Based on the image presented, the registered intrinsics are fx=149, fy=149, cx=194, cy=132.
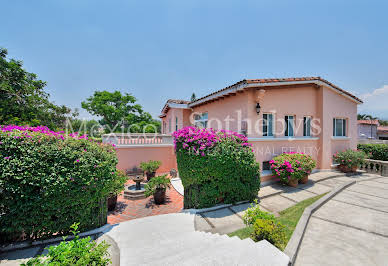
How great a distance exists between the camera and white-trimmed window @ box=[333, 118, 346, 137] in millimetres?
9809

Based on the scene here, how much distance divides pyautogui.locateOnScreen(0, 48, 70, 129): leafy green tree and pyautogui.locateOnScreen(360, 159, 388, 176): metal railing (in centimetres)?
2302

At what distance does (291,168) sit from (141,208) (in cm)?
723

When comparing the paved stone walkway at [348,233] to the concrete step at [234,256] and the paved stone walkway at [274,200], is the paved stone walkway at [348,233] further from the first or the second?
the concrete step at [234,256]

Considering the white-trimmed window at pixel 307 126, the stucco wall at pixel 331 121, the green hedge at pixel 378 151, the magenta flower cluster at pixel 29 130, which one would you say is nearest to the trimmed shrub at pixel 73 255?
the magenta flower cluster at pixel 29 130

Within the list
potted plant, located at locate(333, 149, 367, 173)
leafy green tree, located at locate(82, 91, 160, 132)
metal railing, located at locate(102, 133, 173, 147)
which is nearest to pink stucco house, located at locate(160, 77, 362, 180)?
potted plant, located at locate(333, 149, 367, 173)

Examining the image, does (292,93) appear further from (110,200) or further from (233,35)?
(110,200)

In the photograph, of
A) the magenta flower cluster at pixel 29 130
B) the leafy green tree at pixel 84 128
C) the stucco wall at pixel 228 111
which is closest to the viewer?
the magenta flower cluster at pixel 29 130

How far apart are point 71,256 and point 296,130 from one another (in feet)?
33.0

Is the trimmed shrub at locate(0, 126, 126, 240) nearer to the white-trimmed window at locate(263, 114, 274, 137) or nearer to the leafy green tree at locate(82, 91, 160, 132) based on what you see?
the white-trimmed window at locate(263, 114, 274, 137)

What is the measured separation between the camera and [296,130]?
27.8 feet

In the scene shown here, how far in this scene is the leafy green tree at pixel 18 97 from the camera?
33.1ft

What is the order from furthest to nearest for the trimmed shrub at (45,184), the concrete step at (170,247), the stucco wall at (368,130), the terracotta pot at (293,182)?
the stucco wall at (368,130), the terracotta pot at (293,182), the trimmed shrub at (45,184), the concrete step at (170,247)

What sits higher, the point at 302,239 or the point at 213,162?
the point at 213,162

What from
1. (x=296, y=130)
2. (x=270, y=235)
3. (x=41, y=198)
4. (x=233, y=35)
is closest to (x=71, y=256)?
(x=41, y=198)
